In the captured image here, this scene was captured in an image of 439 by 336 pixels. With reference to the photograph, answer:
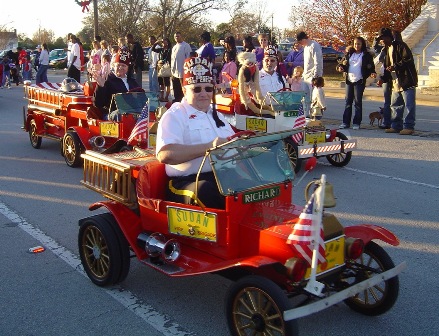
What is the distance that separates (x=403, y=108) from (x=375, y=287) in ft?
27.8

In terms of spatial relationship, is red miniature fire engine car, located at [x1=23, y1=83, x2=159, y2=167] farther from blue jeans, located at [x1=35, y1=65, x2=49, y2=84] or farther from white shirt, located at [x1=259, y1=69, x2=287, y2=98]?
blue jeans, located at [x1=35, y1=65, x2=49, y2=84]

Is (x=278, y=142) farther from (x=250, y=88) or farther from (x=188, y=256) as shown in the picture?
(x=250, y=88)

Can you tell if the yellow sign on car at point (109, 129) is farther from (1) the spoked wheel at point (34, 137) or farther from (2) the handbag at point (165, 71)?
(2) the handbag at point (165, 71)

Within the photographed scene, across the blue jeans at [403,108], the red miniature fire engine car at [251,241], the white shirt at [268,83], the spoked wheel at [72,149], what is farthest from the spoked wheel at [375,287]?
the blue jeans at [403,108]

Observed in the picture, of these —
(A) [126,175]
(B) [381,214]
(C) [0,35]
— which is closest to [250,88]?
(B) [381,214]

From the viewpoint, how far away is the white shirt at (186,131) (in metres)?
4.59

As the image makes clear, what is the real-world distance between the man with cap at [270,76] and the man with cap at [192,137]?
5098mm

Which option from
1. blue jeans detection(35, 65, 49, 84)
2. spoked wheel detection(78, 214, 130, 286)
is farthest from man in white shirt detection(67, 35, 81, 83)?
spoked wheel detection(78, 214, 130, 286)

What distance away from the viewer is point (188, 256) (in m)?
4.45

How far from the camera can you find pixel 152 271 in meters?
5.23

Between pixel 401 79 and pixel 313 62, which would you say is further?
pixel 313 62

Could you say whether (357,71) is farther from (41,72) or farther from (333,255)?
(41,72)

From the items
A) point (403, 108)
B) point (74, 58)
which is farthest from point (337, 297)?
point (74, 58)

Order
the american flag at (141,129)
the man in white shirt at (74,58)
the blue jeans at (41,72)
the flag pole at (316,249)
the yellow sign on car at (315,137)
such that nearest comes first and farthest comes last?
1. the flag pole at (316,249)
2. the american flag at (141,129)
3. the yellow sign on car at (315,137)
4. the man in white shirt at (74,58)
5. the blue jeans at (41,72)
